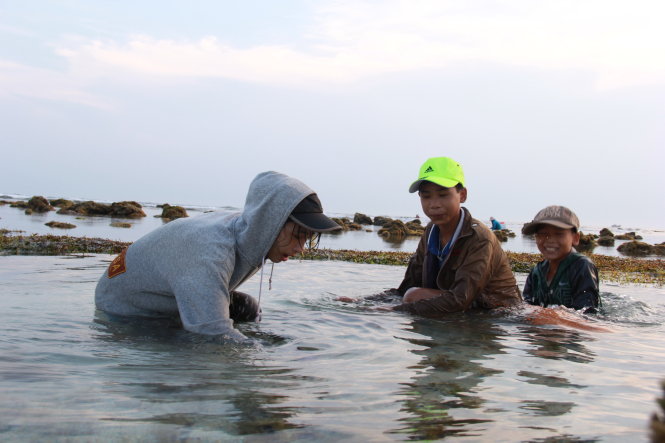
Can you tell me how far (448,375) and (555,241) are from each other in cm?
362

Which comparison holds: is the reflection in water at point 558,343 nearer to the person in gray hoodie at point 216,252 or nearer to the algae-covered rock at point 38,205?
the person in gray hoodie at point 216,252

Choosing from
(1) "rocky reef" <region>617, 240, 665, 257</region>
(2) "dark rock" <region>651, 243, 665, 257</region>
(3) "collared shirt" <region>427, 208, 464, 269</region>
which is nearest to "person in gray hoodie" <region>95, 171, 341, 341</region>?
(3) "collared shirt" <region>427, 208, 464, 269</region>

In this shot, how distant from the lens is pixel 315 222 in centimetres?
415

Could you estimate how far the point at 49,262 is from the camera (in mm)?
9391

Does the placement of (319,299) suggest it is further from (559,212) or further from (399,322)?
(559,212)

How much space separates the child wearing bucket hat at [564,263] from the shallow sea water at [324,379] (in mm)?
562

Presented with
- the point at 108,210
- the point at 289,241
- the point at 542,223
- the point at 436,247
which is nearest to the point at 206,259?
the point at 289,241

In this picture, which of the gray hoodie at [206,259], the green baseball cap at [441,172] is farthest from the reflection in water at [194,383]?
the green baseball cap at [441,172]

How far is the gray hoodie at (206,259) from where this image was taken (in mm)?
4012

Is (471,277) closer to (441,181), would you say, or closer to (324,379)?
(441,181)

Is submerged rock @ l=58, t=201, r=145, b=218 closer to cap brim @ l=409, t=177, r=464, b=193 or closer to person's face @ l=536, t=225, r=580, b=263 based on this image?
cap brim @ l=409, t=177, r=464, b=193

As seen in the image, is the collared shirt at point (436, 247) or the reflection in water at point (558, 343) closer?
the reflection in water at point (558, 343)

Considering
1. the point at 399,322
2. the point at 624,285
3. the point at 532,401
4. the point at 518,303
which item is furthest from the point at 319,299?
the point at 624,285

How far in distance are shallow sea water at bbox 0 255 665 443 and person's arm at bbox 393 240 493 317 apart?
0.17 metres
